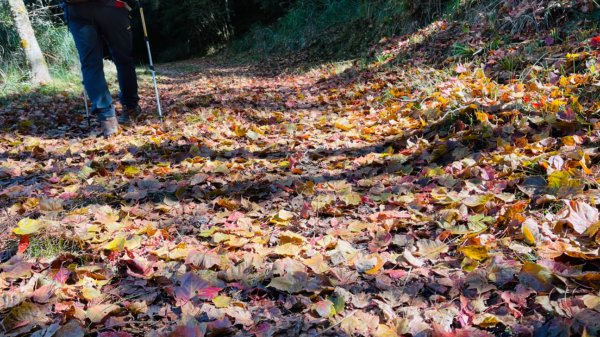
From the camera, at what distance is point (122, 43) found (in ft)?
14.4

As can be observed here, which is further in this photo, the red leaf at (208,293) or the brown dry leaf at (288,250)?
the brown dry leaf at (288,250)

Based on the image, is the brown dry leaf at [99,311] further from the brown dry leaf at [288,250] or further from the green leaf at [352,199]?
the green leaf at [352,199]

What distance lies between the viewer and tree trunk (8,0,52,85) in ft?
22.4

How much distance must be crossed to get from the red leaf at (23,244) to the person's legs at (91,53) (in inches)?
91.7

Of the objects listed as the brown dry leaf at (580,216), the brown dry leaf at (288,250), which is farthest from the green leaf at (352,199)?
the brown dry leaf at (580,216)

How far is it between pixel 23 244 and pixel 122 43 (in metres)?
2.99

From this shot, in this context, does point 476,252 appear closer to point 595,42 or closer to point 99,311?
point 99,311

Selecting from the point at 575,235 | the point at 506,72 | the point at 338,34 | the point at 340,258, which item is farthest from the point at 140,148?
the point at 338,34

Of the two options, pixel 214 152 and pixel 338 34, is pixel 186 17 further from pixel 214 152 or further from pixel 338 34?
pixel 214 152

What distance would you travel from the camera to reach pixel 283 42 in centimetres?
1348

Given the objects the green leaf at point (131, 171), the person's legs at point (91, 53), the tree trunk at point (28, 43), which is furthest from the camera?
the tree trunk at point (28, 43)

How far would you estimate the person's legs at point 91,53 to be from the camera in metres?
3.97

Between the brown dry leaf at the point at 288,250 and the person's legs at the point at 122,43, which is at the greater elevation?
the person's legs at the point at 122,43

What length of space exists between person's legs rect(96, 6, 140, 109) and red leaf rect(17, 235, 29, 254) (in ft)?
9.10
